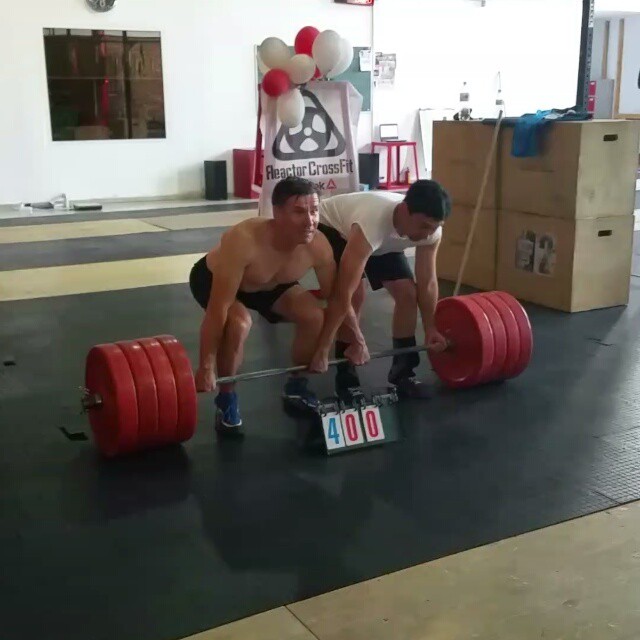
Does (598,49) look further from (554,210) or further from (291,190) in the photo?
(291,190)

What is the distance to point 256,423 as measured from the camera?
3.21 m

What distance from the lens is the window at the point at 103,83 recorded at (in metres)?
9.39

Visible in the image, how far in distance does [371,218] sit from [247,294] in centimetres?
55

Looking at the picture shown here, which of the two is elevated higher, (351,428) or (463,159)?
(463,159)

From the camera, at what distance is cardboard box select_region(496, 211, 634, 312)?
4.81 metres

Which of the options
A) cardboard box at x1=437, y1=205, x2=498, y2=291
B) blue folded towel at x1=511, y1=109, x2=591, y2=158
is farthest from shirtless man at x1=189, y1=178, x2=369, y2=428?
cardboard box at x1=437, y1=205, x2=498, y2=291

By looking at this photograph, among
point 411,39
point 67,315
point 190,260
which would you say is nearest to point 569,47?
point 411,39

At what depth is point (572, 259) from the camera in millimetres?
A: 4801

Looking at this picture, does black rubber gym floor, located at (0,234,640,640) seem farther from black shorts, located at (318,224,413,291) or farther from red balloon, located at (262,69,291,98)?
red balloon, located at (262,69,291,98)

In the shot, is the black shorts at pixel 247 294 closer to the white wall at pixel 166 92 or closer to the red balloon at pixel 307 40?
the red balloon at pixel 307 40

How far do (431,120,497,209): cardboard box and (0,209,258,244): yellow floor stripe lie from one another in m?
3.24

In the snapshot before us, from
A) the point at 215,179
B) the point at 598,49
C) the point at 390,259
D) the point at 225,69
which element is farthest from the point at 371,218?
the point at 598,49

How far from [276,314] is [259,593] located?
138 cm

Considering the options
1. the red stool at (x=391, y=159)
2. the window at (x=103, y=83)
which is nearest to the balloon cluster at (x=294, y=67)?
the window at (x=103, y=83)
